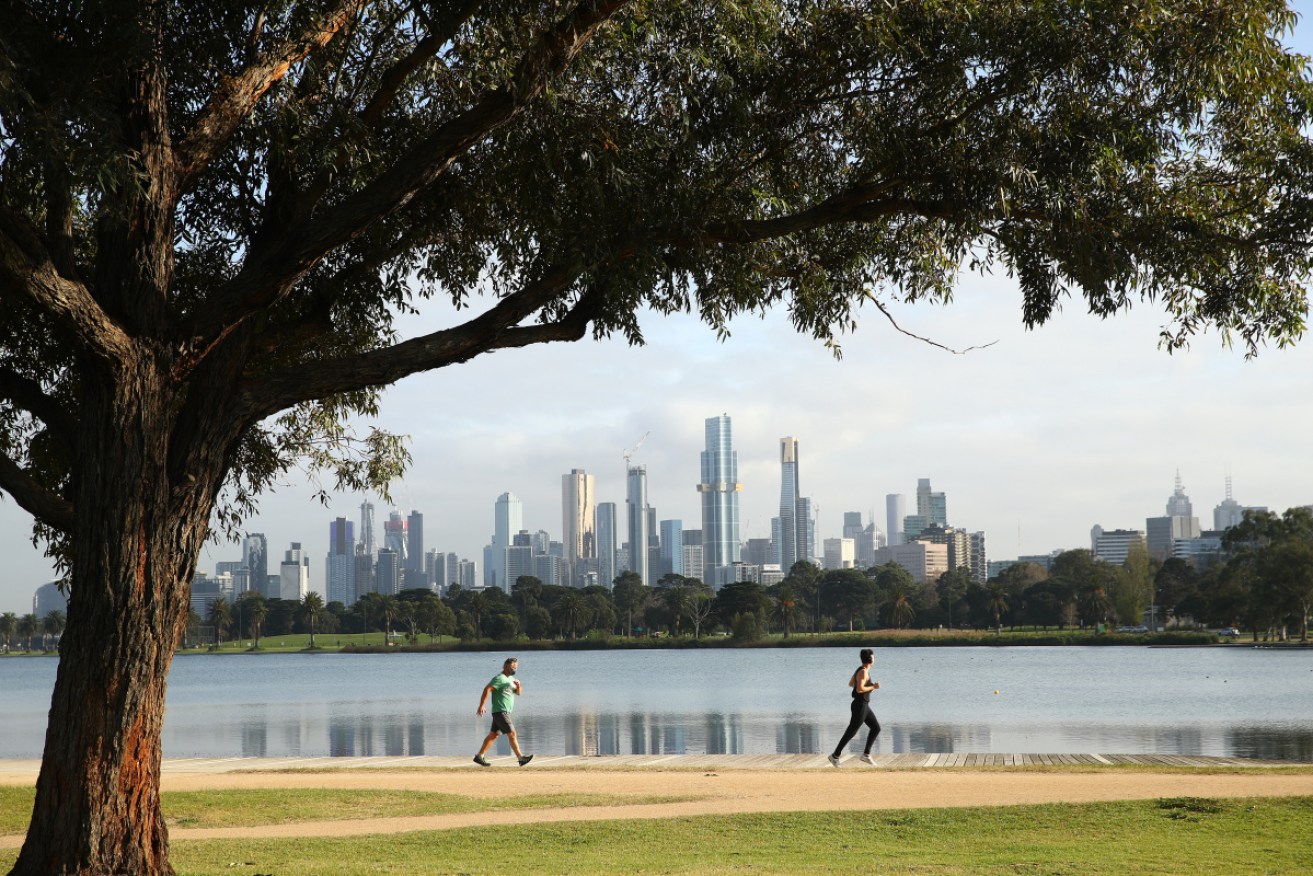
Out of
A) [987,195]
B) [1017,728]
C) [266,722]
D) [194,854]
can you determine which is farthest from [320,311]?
[266,722]

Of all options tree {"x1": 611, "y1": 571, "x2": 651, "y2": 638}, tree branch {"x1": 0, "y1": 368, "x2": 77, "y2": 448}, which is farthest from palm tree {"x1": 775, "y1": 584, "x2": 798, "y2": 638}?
tree branch {"x1": 0, "y1": 368, "x2": 77, "y2": 448}

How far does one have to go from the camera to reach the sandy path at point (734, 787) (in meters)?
12.4

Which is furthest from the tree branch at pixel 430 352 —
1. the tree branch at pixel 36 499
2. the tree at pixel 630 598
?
the tree at pixel 630 598

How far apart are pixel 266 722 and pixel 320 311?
104ft

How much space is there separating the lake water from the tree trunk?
17.1m

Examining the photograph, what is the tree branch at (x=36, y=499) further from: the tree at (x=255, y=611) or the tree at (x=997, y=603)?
the tree at (x=255, y=611)

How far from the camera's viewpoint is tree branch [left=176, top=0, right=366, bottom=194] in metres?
8.41

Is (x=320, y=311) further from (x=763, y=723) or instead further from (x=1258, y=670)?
(x=1258, y=670)

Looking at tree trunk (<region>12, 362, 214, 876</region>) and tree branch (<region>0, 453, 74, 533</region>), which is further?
tree branch (<region>0, 453, 74, 533</region>)

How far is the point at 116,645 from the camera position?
24.8 feet

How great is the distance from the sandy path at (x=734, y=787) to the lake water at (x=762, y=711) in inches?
310

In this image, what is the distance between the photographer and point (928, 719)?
33.9 meters

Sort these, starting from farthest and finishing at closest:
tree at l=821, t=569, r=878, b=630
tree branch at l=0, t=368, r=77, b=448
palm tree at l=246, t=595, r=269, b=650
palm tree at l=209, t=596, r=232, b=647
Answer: palm tree at l=209, t=596, r=232, b=647
palm tree at l=246, t=595, r=269, b=650
tree at l=821, t=569, r=878, b=630
tree branch at l=0, t=368, r=77, b=448

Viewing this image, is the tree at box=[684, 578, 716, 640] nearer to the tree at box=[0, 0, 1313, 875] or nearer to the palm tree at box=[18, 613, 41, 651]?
the palm tree at box=[18, 613, 41, 651]
